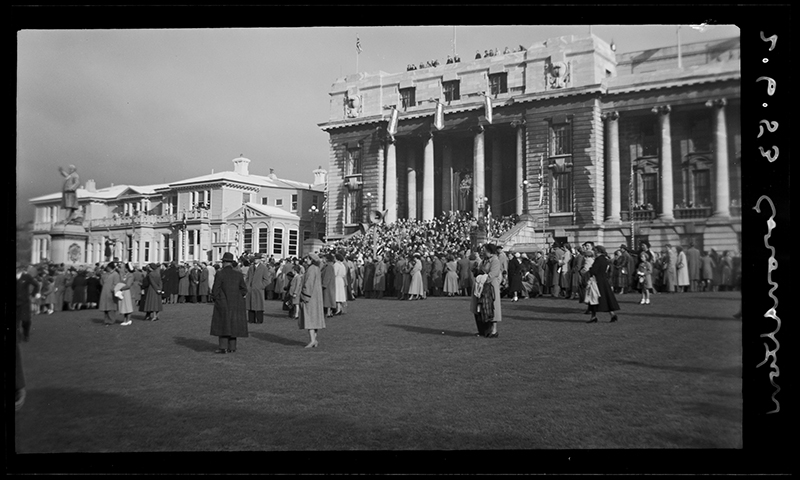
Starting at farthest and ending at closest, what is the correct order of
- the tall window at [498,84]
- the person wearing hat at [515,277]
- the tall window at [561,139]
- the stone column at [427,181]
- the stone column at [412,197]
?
the tall window at [498,84] < the person wearing hat at [515,277] < the stone column at [412,197] < the stone column at [427,181] < the tall window at [561,139]

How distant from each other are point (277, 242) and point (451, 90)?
499 cm

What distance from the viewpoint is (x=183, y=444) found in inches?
255

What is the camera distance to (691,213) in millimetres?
7457

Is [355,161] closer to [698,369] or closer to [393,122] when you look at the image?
[393,122]

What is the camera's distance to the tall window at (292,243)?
12.2m

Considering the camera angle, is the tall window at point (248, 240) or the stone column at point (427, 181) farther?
the stone column at point (427, 181)

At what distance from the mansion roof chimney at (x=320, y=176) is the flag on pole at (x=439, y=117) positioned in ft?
8.89

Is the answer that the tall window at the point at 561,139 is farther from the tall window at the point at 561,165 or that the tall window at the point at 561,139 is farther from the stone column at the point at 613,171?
the stone column at the point at 613,171

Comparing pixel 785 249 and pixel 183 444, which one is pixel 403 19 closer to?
pixel 785 249

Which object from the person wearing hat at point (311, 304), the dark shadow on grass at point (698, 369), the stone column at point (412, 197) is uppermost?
the stone column at point (412, 197)

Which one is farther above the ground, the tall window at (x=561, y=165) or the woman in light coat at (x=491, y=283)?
the tall window at (x=561, y=165)

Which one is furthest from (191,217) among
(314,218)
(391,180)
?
(391,180)

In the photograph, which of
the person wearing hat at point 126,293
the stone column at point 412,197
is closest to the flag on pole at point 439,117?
the stone column at point 412,197

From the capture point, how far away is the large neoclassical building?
7102 millimetres
